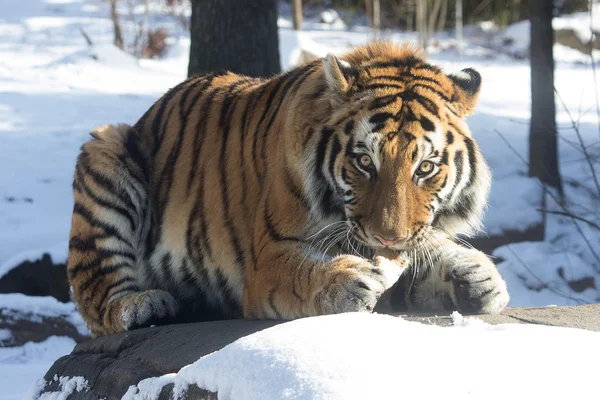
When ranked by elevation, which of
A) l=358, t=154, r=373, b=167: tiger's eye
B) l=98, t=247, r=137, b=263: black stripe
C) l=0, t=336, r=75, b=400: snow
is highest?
l=358, t=154, r=373, b=167: tiger's eye

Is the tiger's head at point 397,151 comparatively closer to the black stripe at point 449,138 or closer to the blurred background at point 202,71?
the black stripe at point 449,138

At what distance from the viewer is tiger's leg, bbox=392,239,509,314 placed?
10.5ft

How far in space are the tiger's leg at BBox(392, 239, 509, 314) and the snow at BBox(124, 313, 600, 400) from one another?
0.62m

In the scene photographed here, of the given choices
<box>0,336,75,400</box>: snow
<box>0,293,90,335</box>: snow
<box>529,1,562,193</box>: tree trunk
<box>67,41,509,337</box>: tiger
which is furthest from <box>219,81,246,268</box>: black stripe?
<box>529,1,562,193</box>: tree trunk

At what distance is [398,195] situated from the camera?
299 cm

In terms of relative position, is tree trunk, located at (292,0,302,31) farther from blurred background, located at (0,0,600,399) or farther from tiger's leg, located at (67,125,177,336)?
tiger's leg, located at (67,125,177,336)

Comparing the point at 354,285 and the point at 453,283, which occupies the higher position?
the point at 354,285

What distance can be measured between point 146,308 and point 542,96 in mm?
5355

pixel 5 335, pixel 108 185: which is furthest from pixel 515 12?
pixel 108 185

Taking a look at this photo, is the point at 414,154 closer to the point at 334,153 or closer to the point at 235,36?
the point at 334,153

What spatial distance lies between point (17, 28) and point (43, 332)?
35.8 feet

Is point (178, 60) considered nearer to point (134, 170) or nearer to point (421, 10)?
point (421, 10)

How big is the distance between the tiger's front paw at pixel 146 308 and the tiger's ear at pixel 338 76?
48.4 inches

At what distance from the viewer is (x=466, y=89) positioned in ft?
11.3
